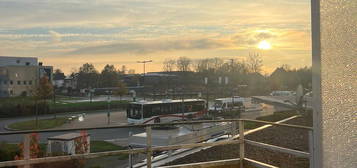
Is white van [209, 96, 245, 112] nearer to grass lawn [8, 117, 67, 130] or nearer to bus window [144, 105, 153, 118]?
bus window [144, 105, 153, 118]

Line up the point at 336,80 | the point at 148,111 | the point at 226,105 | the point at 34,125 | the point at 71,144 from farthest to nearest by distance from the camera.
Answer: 1. the point at 226,105
2. the point at 34,125
3. the point at 148,111
4. the point at 71,144
5. the point at 336,80

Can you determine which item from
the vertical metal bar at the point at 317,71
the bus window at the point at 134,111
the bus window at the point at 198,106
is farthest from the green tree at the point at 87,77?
the vertical metal bar at the point at 317,71

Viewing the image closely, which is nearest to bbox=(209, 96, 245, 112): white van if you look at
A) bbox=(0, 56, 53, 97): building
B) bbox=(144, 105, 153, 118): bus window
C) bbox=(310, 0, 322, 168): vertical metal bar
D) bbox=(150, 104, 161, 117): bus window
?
bbox=(150, 104, 161, 117): bus window

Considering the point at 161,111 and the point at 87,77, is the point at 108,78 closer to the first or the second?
the point at 87,77

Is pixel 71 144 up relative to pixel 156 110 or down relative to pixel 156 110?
up

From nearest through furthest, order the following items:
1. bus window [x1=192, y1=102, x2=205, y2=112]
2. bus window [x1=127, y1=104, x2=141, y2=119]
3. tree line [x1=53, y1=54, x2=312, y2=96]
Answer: bus window [x1=127, y1=104, x2=141, y2=119]
bus window [x1=192, y1=102, x2=205, y2=112]
tree line [x1=53, y1=54, x2=312, y2=96]

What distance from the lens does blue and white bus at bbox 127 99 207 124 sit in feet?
103

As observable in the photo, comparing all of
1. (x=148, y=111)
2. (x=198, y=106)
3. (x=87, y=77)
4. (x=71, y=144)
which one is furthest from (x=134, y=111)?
(x=87, y=77)

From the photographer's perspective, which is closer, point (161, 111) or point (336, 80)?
point (336, 80)

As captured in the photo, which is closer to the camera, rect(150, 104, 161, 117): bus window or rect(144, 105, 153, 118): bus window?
rect(144, 105, 153, 118): bus window

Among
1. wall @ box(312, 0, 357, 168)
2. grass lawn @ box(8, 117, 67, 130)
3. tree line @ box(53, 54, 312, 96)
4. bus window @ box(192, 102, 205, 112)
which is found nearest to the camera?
wall @ box(312, 0, 357, 168)

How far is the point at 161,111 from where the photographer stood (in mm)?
32469

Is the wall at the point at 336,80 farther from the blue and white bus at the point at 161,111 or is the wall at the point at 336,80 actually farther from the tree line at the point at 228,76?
the tree line at the point at 228,76

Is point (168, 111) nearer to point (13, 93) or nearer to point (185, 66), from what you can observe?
point (13, 93)
